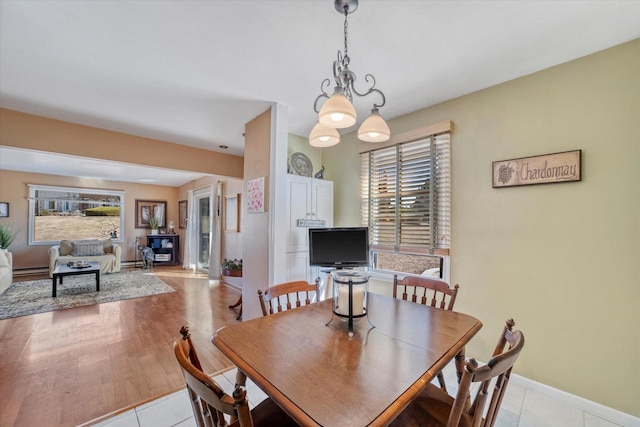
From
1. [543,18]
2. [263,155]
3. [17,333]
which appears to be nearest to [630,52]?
[543,18]

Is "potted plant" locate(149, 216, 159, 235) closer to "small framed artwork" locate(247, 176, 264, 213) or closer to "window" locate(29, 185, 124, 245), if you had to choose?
"window" locate(29, 185, 124, 245)

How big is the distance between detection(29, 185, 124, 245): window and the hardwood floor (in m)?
4.20

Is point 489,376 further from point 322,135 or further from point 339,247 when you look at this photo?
point 339,247

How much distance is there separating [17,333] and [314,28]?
14.6 feet

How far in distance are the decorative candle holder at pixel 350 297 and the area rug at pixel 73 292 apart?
15.1 feet

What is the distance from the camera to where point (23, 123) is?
9.31 feet

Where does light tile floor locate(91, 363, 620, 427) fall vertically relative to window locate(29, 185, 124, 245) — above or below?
below

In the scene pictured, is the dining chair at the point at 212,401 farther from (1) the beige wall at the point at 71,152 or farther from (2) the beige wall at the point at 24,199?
(2) the beige wall at the point at 24,199

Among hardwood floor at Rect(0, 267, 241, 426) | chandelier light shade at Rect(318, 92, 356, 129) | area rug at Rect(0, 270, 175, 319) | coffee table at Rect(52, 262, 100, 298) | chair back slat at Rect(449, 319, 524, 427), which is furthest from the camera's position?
coffee table at Rect(52, 262, 100, 298)

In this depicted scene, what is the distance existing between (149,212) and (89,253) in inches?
77.7

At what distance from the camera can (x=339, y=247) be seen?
2.88 m

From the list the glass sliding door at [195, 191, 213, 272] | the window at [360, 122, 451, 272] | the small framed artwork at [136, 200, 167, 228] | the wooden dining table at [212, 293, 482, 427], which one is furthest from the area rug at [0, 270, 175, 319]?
the wooden dining table at [212, 293, 482, 427]

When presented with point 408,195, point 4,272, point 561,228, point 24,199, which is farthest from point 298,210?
point 24,199

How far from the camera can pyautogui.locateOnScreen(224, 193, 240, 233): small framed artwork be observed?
215 inches
